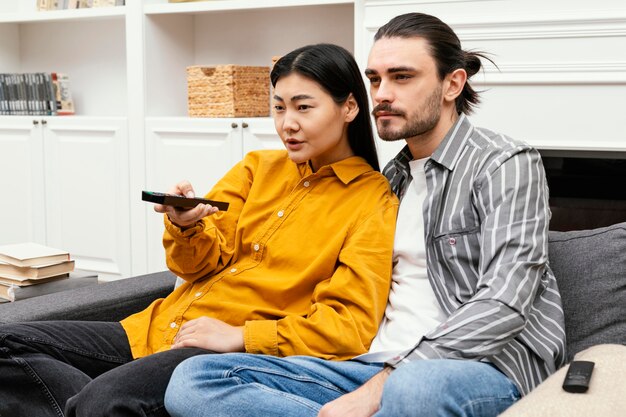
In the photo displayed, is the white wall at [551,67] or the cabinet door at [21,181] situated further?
the cabinet door at [21,181]

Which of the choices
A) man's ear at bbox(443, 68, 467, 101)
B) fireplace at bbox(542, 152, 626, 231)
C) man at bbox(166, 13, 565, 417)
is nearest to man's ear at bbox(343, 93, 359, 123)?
man at bbox(166, 13, 565, 417)

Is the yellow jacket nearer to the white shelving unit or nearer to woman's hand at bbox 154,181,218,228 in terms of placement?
woman's hand at bbox 154,181,218,228

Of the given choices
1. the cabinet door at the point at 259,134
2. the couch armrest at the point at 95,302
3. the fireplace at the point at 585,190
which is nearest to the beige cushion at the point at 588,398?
the couch armrest at the point at 95,302

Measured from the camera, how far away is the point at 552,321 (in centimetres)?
158

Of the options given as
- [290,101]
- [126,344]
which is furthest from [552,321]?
[126,344]

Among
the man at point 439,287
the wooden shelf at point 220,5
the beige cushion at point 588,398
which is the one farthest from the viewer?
the wooden shelf at point 220,5

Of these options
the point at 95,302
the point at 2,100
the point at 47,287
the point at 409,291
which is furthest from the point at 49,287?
the point at 2,100

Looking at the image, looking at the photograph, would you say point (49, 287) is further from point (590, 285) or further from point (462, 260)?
point (590, 285)

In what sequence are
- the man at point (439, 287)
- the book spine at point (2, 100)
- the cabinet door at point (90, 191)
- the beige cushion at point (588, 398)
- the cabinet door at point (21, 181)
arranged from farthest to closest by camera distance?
the book spine at point (2, 100)
the cabinet door at point (21, 181)
the cabinet door at point (90, 191)
the man at point (439, 287)
the beige cushion at point (588, 398)

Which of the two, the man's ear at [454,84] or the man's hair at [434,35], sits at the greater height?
the man's hair at [434,35]

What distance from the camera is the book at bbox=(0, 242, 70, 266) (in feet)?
7.00

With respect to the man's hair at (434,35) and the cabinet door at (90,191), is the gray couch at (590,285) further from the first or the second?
the cabinet door at (90,191)

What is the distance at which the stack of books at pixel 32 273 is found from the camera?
7.03 ft

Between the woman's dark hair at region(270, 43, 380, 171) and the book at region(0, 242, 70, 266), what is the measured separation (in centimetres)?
76
